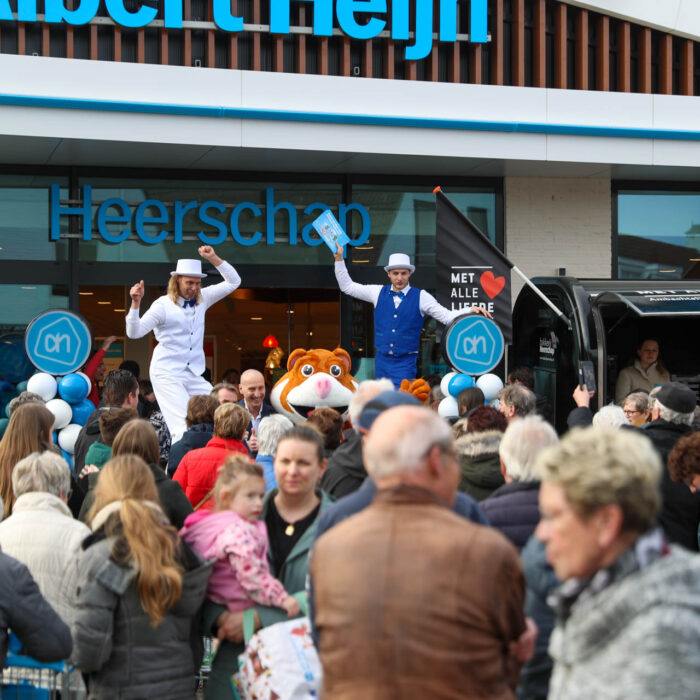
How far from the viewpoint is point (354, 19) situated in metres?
11.0

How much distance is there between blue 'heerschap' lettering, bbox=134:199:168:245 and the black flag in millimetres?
3071

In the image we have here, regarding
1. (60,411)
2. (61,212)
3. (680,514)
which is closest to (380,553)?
(680,514)

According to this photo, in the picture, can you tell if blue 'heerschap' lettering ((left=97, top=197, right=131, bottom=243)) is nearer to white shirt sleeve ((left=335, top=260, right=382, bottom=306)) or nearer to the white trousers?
white shirt sleeve ((left=335, top=260, right=382, bottom=306))

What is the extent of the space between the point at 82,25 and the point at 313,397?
15.3 ft

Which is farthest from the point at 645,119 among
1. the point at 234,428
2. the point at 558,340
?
the point at 234,428

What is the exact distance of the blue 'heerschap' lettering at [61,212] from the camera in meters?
11.0

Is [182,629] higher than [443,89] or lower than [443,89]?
lower

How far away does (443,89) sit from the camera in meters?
10.9

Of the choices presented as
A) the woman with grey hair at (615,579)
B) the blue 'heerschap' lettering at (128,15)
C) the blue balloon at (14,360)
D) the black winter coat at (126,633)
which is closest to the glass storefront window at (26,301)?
the blue balloon at (14,360)

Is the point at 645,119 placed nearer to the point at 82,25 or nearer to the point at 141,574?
the point at 82,25

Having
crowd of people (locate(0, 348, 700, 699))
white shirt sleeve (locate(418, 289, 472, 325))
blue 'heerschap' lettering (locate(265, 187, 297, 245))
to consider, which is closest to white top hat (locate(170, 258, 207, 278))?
white shirt sleeve (locate(418, 289, 472, 325))

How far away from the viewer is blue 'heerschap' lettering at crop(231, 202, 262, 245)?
11391mm

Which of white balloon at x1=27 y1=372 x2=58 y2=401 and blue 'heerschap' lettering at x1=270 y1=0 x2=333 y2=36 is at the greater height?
blue 'heerschap' lettering at x1=270 y1=0 x2=333 y2=36

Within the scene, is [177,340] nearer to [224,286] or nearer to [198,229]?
[224,286]
